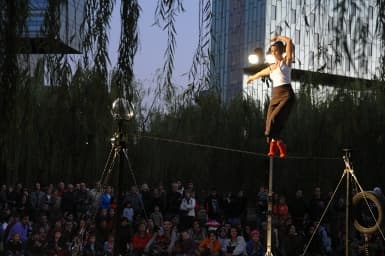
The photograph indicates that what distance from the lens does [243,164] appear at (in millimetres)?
18344

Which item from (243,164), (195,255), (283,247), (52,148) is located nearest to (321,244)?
(283,247)

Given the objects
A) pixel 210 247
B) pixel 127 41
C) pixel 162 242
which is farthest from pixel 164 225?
pixel 127 41

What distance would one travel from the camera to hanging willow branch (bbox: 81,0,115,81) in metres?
2.91

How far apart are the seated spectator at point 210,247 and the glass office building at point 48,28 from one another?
8800 millimetres

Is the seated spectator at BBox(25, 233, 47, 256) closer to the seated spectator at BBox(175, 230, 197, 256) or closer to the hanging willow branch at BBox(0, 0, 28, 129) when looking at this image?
the seated spectator at BBox(175, 230, 197, 256)

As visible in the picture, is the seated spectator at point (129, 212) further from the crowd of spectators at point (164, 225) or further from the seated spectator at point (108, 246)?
the seated spectator at point (108, 246)

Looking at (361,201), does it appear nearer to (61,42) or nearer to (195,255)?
(195,255)

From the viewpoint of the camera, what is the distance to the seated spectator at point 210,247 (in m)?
11.4

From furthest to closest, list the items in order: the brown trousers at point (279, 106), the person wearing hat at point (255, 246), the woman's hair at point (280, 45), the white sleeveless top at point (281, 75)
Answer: the person wearing hat at point (255, 246) < the brown trousers at point (279, 106) < the white sleeveless top at point (281, 75) < the woman's hair at point (280, 45)

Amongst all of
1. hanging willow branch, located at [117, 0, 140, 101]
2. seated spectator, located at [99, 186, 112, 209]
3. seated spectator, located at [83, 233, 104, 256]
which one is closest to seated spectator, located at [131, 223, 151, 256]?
seated spectator, located at [83, 233, 104, 256]

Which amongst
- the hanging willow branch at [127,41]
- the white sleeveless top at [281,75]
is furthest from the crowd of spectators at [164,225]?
the hanging willow branch at [127,41]

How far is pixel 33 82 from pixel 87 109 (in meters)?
0.25

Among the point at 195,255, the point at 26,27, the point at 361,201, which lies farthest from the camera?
the point at 195,255

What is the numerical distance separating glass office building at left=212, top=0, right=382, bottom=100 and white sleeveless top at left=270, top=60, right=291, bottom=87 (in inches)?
103
